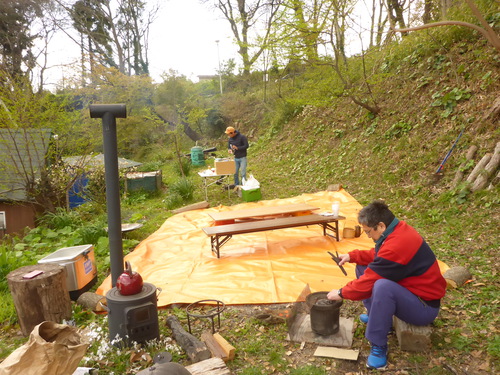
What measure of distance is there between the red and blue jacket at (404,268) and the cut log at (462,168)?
405 cm

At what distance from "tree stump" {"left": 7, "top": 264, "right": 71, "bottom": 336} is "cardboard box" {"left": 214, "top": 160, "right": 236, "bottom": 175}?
571 cm

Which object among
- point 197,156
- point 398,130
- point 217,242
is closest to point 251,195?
point 217,242

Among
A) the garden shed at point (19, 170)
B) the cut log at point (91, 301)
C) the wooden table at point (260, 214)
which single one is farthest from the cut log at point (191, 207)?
the cut log at point (91, 301)

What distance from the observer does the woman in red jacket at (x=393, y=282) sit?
2498mm

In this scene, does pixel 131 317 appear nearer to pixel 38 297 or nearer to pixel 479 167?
pixel 38 297

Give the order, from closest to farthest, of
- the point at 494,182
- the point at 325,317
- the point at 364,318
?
the point at 325,317
the point at 364,318
the point at 494,182

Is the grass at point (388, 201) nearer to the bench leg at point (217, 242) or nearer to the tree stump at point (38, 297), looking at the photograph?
the tree stump at point (38, 297)

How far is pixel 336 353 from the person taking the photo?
2.79 meters

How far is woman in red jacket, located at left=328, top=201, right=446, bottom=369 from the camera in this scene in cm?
250

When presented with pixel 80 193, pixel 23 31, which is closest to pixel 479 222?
pixel 80 193

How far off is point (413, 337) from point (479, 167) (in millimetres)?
4148

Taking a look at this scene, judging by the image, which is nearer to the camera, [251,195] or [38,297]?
[38,297]

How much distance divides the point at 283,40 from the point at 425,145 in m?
4.05

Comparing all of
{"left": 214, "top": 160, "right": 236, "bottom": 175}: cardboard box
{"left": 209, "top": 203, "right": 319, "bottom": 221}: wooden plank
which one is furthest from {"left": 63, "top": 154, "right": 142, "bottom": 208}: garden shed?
{"left": 209, "top": 203, "right": 319, "bottom": 221}: wooden plank
